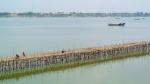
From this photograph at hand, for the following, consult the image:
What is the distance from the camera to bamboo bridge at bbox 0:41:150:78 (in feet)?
128

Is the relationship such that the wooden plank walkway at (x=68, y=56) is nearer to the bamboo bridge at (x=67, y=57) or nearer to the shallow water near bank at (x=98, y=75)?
the bamboo bridge at (x=67, y=57)

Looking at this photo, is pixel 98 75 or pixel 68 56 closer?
pixel 98 75

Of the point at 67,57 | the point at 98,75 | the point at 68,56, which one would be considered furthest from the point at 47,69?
the point at 98,75

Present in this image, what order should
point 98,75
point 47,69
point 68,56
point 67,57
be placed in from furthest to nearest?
point 68,56
point 67,57
point 47,69
point 98,75

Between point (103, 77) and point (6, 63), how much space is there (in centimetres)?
1009

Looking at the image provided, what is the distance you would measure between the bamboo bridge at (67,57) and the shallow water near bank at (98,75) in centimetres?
175

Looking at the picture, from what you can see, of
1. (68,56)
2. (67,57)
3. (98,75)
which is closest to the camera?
(98,75)

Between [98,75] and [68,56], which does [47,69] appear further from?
[98,75]

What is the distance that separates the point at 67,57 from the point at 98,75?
609 cm

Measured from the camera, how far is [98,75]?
131 feet

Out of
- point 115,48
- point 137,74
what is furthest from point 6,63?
point 115,48

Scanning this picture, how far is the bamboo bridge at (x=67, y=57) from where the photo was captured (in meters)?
38.9

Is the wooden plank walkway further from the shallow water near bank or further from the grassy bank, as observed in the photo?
the shallow water near bank

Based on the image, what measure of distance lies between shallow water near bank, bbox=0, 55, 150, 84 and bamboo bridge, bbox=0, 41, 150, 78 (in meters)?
1.75
